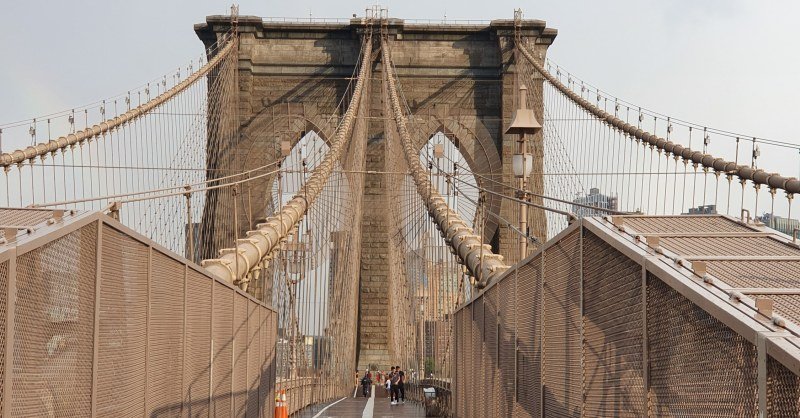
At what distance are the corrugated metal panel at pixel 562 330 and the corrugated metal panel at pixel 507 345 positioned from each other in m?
1.42

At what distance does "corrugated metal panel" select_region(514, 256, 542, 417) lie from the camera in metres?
7.84

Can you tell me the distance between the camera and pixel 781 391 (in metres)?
3.71

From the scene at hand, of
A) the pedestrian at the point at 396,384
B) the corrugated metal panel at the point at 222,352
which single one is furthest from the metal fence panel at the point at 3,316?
the pedestrian at the point at 396,384

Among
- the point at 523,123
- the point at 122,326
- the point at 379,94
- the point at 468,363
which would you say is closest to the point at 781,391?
the point at 122,326

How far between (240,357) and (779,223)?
7072 millimetres

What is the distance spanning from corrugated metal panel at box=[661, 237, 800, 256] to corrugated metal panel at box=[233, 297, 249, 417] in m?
6.39

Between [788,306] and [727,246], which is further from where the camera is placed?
[727,246]

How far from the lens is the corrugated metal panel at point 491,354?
10.3 metres

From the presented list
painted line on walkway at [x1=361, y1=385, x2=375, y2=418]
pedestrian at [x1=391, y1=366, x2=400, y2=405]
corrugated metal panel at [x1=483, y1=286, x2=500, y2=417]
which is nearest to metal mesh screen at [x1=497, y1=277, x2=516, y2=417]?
corrugated metal panel at [x1=483, y1=286, x2=500, y2=417]

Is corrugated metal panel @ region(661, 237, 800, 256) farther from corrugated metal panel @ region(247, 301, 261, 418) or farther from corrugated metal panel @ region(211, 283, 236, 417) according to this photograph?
corrugated metal panel @ region(247, 301, 261, 418)

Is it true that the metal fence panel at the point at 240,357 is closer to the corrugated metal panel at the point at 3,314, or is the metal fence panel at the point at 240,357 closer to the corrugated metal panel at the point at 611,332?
the corrugated metal panel at the point at 611,332

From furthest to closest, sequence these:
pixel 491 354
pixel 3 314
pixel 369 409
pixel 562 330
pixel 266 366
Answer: pixel 369 409, pixel 266 366, pixel 491 354, pixel 562 330, pixel 3 314

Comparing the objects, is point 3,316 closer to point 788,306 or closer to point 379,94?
point 788,306

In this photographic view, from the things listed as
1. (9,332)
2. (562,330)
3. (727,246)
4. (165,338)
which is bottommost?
(165,338)
